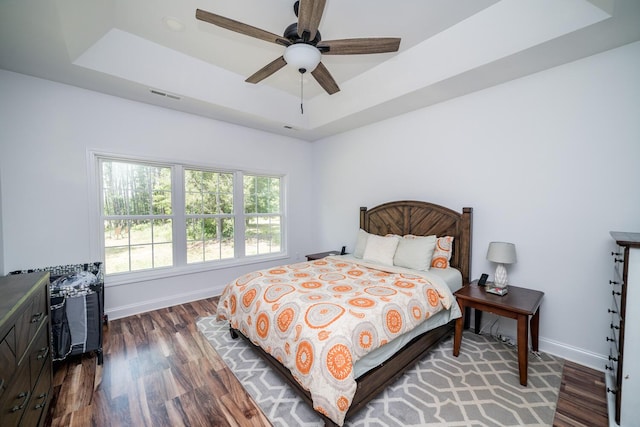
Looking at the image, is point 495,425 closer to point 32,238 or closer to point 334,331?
point 334,331

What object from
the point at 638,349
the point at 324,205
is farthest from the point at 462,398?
the point at 324,205

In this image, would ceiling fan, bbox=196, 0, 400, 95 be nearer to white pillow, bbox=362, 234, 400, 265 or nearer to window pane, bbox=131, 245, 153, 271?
white pillow, bbox=362, 234, 400, 265

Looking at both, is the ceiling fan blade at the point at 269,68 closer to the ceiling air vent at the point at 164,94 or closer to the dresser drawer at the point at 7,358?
the ceiling air vent at the point at 164,94

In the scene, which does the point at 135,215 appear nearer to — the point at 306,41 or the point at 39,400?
the point at 39,400

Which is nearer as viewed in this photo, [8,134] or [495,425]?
[495,425]

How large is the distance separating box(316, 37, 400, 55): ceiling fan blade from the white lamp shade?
200 centimetres

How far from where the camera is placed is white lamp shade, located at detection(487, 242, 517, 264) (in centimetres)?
242

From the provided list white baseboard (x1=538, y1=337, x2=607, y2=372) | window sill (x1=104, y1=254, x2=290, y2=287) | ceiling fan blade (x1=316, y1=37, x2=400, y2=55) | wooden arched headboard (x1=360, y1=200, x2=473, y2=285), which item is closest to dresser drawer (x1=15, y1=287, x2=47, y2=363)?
window sill (x1=104, y1=254, x2=290, y2=287)

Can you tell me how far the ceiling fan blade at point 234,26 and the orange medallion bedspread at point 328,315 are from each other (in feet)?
6.49

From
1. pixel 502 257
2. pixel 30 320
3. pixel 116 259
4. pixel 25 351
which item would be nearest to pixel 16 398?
pixel 25 351

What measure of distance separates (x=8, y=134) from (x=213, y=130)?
202cm

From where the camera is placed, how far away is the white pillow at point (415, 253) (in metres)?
2.87

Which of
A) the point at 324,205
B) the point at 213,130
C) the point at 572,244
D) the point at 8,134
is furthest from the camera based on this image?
the point at 324,205

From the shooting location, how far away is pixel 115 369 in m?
2.18
